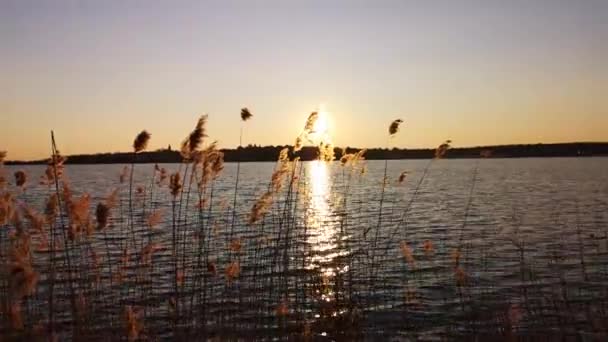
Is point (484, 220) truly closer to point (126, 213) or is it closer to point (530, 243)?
point (530, 243)

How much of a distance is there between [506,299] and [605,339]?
261cm

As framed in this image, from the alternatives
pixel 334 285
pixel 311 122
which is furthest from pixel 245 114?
pixel 334 285

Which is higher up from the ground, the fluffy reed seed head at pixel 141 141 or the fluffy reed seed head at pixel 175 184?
the fluffy reed seed head at pixel 141 141

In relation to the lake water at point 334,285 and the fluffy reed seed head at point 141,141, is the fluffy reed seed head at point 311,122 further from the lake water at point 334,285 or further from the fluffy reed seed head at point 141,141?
the fluffy reed seed head at point 141,141

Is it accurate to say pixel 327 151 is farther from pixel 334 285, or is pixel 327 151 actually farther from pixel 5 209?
pixel 5 209

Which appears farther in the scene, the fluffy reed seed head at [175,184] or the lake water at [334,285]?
the lake water at [334,285]

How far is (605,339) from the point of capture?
8.34m

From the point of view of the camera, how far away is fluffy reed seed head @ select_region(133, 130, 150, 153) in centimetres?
712

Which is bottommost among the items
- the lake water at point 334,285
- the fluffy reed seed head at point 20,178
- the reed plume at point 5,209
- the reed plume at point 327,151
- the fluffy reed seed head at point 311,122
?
the lake water at point 334,285

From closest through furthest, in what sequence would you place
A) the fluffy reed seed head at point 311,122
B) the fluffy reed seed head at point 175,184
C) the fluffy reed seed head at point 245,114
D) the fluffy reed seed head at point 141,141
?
1. the fluffy reed seed head at point 141,141
2. the fluffy reed seed head at point 175,184
3. the fluffy reed seed head at point 245,114
4. the fluffy reed seed head at point 311,122

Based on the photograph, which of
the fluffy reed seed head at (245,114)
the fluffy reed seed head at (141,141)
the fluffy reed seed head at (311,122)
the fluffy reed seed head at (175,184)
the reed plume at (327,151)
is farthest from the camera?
the reed plume at (327,151)

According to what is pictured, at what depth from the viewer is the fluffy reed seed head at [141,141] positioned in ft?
23.4

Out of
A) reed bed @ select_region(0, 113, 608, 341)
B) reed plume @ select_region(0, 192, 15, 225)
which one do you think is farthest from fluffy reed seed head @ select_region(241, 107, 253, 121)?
reed plume @ select_region(0, 192, 15, 225)

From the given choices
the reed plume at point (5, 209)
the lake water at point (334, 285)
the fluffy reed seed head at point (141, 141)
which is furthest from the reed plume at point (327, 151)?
the reed plume at point (5, 209)
